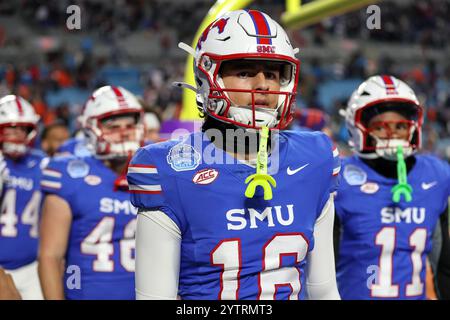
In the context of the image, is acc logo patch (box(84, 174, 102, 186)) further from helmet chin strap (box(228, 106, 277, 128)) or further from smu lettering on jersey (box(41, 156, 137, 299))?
helmet chin strap (box(228, 106, 277, 128))

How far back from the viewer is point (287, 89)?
2.05 metres

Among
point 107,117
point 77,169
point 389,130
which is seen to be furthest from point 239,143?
point 107,117

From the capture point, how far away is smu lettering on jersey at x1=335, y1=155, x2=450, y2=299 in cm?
293

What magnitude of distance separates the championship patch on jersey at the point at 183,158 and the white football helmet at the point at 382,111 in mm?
1278

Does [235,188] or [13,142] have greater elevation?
[13,142]

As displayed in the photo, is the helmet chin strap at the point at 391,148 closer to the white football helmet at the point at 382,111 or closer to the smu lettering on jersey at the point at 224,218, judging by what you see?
the white football helmet at the point at 382,111

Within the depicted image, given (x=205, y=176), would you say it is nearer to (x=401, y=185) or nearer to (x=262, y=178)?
(x=262, y=178)

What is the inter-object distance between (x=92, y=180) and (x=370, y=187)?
114cm

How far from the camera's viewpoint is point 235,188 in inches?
75.8

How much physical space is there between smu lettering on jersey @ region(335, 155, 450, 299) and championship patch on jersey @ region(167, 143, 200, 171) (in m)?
1.17

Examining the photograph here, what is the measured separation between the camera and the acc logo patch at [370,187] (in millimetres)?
3014

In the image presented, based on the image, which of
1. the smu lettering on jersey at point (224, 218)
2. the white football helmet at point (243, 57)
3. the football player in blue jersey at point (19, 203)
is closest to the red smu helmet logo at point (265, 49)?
the white football helmet at point (243, 57)

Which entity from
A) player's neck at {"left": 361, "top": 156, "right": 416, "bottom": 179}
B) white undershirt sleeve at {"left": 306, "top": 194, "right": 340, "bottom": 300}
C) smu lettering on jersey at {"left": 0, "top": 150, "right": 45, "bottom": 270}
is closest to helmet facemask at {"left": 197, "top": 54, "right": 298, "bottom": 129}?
white undershirt sleeve at {"left": 306, "top": 194, "right": 340, "bottom": 300}
